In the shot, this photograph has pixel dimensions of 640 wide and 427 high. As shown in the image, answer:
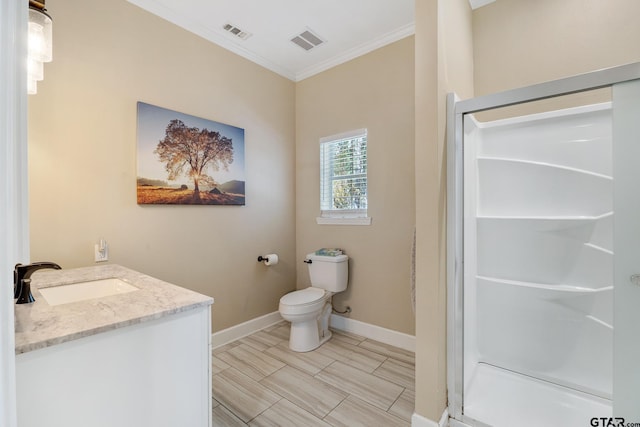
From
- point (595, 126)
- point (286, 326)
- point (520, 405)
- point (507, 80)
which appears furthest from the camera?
point (286, 326)

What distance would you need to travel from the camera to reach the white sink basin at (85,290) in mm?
1317

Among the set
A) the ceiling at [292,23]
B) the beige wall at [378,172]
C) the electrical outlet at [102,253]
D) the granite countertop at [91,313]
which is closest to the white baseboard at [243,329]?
the beige wall at [378,172]

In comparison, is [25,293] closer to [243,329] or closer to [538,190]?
[243,329]

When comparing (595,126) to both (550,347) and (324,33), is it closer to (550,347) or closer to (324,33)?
(550,347)

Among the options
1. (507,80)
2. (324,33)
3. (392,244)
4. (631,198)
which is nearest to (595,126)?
Result: (507,80)

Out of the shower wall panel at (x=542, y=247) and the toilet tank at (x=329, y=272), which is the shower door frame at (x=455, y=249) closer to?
the shower wall panel at (x=542, y=247)

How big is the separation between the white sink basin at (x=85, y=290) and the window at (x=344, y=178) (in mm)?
1912

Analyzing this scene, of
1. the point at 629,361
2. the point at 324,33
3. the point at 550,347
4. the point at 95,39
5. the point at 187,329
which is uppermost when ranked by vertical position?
the point at 324,33

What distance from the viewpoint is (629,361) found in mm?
1109

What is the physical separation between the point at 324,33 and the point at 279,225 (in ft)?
6.24

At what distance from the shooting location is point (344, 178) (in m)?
2.88

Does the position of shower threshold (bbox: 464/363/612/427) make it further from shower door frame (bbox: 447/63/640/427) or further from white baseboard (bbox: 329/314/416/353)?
white baseboard (bbox: 329/314/416/353)

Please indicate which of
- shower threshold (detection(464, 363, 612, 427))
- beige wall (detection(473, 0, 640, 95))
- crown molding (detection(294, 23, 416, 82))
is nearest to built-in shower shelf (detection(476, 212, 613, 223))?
beige wall (detection(473, 0, 640, 95))

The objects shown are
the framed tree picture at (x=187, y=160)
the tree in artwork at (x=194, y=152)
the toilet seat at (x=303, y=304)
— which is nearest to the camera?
the framed tree picture at (x=187, y=160)
